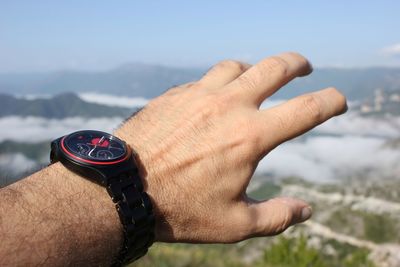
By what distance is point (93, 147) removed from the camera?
2668 mm

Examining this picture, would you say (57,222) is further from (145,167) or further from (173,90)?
(173,90)

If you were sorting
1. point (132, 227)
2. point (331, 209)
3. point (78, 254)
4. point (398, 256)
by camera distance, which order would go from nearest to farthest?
point (78, 254)
point (132, 227)
point (398, 256)
point (331, 209)

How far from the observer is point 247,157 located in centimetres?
287

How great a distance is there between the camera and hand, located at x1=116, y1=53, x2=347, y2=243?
8.93 ft

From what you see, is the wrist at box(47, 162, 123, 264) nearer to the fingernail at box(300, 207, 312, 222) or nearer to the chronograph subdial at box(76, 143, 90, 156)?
the chronograph subdial at box(76, 143, 90, 156)

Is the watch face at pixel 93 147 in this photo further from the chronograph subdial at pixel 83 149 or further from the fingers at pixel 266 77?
the fingers at pixel 266 77

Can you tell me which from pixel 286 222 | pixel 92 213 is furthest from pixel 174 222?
pixel 286 222

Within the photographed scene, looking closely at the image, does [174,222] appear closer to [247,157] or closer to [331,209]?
[247,157]

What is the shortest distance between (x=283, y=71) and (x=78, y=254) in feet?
6.03

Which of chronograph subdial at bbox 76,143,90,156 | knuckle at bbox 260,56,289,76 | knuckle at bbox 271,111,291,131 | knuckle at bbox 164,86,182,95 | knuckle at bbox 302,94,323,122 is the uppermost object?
knuckle at bbox 260,56,289,76

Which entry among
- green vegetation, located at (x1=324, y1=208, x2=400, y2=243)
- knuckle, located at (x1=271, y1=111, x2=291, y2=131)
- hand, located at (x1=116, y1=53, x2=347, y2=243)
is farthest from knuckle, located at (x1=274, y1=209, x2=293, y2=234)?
green vegetation, located at (x1=324, y1=208, x2=400, y2=243)

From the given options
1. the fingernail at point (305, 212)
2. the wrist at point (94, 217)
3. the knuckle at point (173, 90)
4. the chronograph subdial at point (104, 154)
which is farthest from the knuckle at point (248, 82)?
the wrist at point (94, 217)

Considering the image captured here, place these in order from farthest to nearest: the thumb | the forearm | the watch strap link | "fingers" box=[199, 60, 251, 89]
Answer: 1. "fingers" box=[199, 60, 251, 89]
2. the thumb
3. the watch strap link
4. the forearm

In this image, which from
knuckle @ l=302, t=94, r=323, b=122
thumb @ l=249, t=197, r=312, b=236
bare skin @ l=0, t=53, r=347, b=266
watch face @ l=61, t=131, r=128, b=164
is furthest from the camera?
knuckle @ l=302, t=94, r=323, b=122
